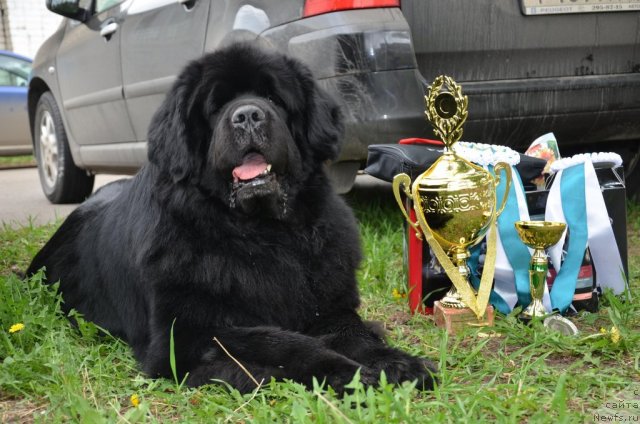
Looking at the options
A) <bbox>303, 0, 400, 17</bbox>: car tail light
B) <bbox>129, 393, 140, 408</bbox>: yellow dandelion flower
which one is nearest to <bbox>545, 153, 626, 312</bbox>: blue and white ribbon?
<bbox>303, 0, 400, 17</bbox>: car tail light

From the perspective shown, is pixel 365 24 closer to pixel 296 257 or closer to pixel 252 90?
pixel 252 90

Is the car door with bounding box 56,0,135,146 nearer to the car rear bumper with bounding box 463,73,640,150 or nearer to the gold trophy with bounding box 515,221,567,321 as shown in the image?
the car rear bumper with bounding box 463,73,640,150

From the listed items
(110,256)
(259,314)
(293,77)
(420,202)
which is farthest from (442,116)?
(110,256)

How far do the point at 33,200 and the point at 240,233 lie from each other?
4890 millimetres

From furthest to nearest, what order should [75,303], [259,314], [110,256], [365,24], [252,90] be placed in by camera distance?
[365,24]
[75,303]
[110,256]
[252,90]
[259,314]

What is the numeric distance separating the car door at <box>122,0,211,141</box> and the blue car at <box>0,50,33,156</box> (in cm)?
693

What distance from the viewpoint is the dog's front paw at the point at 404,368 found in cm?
194

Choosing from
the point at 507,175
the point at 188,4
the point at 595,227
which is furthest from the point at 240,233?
the point at 188,4

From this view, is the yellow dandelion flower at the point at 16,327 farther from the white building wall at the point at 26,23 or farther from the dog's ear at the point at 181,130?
the white building wall at the point at 26,23

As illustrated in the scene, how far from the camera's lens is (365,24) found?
10.2 feet

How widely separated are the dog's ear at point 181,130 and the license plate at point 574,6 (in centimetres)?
169

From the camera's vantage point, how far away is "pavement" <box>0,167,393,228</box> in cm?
525

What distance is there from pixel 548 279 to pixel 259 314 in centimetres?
111

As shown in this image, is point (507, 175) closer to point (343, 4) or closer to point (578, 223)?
point (578, 223)
